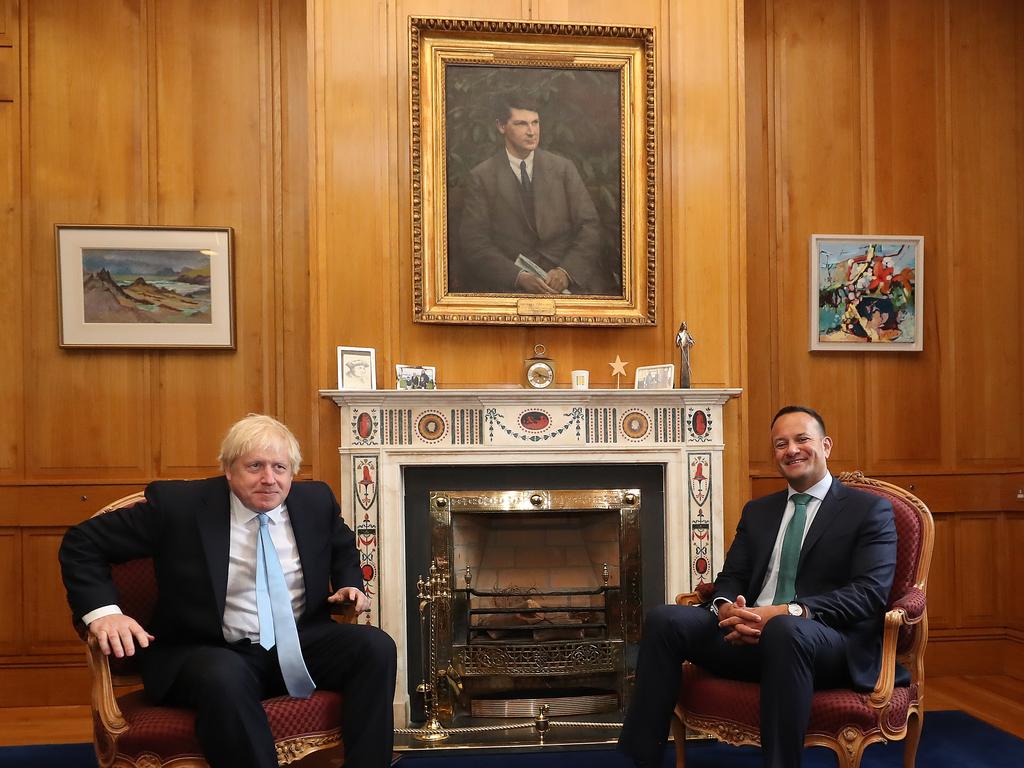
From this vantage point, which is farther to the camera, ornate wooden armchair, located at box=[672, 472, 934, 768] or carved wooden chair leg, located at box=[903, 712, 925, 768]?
carved wooden chair leg, located at box=[903, 712, 925, 768]

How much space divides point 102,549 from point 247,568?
0.45m

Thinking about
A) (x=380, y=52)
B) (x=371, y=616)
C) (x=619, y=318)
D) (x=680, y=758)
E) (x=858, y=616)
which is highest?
(x=380, y=52)

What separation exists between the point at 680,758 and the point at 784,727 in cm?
67

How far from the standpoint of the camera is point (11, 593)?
453cm

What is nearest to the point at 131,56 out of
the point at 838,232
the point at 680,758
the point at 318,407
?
the point at 318,407

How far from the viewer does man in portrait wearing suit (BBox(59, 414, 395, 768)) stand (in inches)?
106

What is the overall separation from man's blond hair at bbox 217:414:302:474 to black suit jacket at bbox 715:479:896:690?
5.32 feet

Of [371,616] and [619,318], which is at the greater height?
[619,318]

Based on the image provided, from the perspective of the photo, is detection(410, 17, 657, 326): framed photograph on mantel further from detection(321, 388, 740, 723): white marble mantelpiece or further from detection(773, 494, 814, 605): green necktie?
detection(773, 494, 814, 605): green necktie

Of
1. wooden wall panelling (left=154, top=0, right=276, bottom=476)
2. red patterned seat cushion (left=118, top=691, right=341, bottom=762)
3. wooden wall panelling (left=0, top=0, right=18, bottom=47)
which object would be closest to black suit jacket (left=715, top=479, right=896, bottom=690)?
red patterned seat cushion (left=118, top=691, right=341, bottom=762)

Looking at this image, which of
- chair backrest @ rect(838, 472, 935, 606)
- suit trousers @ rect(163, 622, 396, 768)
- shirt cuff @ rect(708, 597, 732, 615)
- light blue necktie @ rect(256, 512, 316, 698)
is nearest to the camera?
suit trousers @ rect(163, 622, 396, 768)

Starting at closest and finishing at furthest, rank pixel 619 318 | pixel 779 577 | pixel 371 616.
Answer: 1. pixel 779 577
2. pixel 371 616
3. pixel 619 318

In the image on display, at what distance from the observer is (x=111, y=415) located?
4.65m

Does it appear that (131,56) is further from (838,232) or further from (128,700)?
(838,232)
